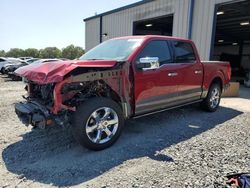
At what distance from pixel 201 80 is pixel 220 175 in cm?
323

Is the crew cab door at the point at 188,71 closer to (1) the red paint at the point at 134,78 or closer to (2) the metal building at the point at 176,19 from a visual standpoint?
(1) the red paint at the point at 134,78

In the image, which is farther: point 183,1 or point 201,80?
point 183,1

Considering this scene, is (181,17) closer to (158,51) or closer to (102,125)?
A: (158,51)

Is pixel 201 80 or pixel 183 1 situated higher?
pixel 183 1

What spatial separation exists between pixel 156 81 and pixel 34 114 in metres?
2.30

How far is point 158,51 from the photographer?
16.4ft

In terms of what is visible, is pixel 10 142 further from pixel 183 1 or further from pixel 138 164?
pixel 183 1

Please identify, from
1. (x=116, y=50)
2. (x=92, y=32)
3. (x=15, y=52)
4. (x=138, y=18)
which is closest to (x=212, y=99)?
(x=116, y=50)

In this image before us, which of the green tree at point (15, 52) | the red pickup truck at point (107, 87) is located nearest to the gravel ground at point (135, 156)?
the red pickup truck at point (107, 87)

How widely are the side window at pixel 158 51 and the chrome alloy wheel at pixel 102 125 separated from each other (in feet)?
4.00

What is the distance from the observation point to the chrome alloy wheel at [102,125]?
3.93 metres

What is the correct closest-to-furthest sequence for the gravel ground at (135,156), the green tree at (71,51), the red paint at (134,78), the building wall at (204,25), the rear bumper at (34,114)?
the gravel ground at (135,156) < the red paint at (134,78) < the rear bumper at (34,114) < the building wall at (204,25) < the green tree at (71,51)

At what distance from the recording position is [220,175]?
3.30 meters

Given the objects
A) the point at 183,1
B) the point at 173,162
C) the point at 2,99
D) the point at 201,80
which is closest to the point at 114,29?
the point at 183,1
